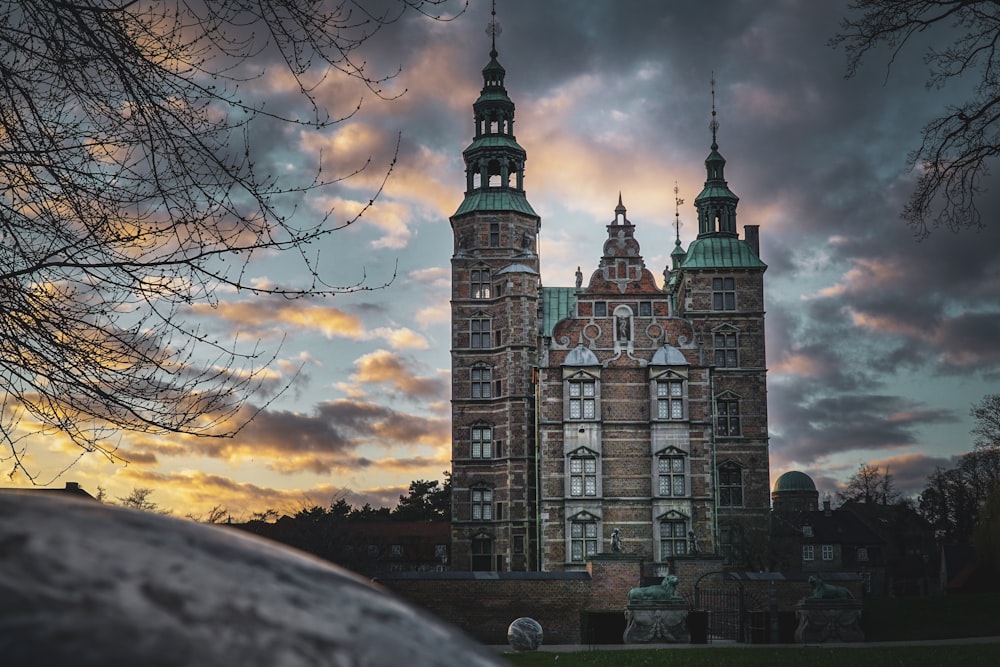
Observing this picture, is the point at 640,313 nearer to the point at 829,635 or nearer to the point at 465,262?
the point at 465,262

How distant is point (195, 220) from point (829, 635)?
2042cm

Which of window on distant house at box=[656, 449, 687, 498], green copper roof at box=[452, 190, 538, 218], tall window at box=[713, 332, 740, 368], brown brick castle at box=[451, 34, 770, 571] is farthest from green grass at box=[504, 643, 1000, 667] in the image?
green copper roof at box=[452, 190, 538, 218]

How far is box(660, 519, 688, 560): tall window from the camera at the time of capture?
36906 mm

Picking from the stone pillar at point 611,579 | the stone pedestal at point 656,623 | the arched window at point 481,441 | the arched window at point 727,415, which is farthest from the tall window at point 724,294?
the stone pedestal at point 656,623

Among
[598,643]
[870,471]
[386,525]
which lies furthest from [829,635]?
[870,471]

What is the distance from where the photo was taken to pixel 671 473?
3756 centimetres

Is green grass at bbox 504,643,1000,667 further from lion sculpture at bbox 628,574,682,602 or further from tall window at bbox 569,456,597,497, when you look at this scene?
tall window at bbox 569,456,597,497

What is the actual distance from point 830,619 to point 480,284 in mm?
22678

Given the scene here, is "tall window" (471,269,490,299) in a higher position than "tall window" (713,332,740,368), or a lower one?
higher

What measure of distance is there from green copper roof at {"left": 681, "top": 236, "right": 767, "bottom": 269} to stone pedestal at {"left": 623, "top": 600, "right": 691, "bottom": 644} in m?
20.8

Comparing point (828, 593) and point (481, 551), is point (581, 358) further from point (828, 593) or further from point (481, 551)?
point (828, 593)

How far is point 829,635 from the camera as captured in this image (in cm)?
2370

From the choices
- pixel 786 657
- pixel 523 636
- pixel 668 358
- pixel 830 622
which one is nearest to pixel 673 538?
pixel 668 358

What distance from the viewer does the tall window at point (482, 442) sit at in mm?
42344
